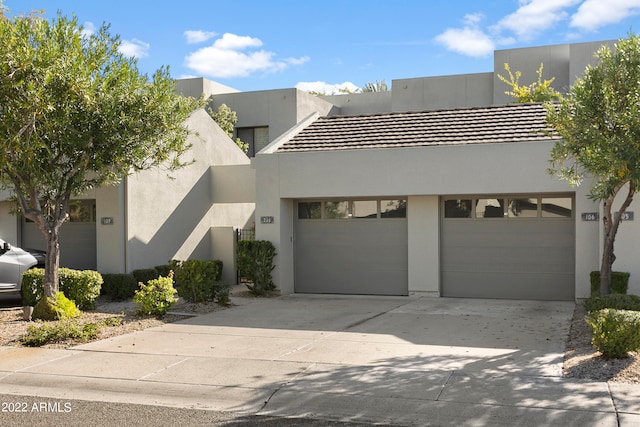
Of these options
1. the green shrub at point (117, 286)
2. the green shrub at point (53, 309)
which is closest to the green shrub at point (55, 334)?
the green shrub at point (53, 309)

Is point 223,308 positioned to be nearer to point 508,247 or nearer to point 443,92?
point 508,247

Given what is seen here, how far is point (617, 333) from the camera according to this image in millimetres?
8133

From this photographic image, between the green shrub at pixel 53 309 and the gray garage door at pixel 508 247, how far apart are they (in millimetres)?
8498

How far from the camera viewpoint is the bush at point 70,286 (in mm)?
13781

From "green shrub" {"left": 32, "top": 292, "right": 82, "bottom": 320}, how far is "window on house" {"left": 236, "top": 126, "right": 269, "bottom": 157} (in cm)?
2163

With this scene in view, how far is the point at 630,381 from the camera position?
24.9 feet

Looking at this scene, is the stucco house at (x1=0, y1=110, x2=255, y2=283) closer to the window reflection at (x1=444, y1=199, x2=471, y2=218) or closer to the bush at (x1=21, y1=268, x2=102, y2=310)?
the bush at (x1=21, y1=268, x2=102, y2=310)

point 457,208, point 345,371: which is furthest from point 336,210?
point 345,371

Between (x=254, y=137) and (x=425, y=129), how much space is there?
18029 millimetres

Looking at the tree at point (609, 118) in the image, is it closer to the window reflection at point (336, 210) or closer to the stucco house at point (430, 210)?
the stucco house at point (430, 210)

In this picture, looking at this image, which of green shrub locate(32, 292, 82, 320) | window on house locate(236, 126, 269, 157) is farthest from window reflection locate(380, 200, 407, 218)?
window on house locate(236, 126, 269, 157)

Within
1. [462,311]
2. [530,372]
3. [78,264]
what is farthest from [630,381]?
[78,264]

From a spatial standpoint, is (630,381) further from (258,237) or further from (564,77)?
(564,77)

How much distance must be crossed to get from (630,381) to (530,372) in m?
1.12
